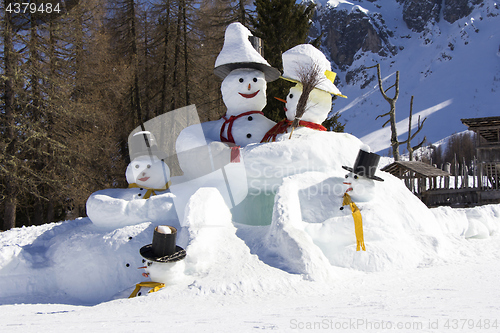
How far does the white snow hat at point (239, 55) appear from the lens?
6.59m

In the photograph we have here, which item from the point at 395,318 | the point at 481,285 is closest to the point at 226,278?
the point at 395,318

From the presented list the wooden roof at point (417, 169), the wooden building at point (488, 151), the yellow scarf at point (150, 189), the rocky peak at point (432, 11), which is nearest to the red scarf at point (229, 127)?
the yellow scarf at point (150, 189)

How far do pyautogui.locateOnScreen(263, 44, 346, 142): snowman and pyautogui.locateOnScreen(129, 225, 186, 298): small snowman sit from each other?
2718mm

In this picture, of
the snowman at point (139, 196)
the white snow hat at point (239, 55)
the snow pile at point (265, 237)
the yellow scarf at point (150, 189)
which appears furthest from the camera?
the white snow hat at point (239, 55)

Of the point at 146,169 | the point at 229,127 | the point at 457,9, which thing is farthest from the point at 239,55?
the point at 457,9

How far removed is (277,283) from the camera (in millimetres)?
4031

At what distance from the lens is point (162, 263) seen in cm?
421

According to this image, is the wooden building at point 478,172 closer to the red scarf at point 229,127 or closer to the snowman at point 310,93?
the snowman at point 310,93

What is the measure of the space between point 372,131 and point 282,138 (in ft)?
171

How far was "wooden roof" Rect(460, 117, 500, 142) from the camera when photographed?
12164 millimetres

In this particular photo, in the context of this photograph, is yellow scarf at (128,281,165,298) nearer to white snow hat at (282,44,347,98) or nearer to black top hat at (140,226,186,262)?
black top hat at (140,226,186,262)

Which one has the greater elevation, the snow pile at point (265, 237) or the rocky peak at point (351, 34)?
the rocky peak at point (351, 34)

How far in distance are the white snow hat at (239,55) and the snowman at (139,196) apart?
1.81m

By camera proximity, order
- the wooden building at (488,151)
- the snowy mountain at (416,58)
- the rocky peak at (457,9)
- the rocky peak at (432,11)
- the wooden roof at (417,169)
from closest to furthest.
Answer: the wooden roof at (417,169) → the wooden building at (488,151) → the snowy mountain at (416,58) → the rocky peak at (457,9) → the rocky peak at (432,11)
